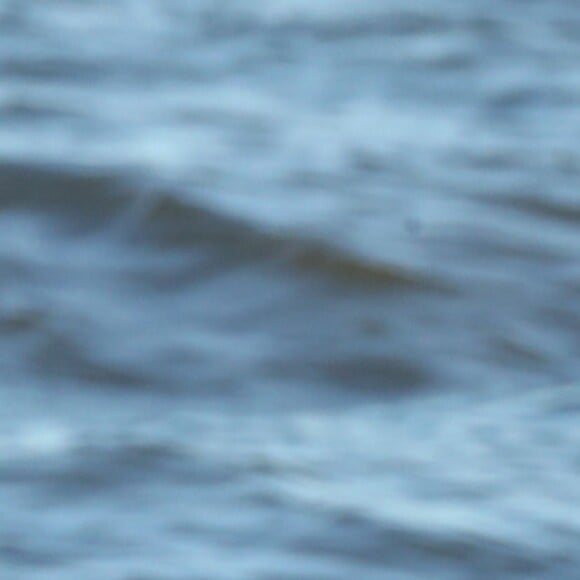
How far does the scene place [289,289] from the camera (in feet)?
16.7

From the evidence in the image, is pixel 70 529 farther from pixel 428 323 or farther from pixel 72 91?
pixel 72 91

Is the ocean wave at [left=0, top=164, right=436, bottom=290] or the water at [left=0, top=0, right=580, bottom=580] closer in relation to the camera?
the water at [left=0, top=0, right=580, bottom=580]

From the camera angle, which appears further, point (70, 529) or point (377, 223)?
point (377, 223)

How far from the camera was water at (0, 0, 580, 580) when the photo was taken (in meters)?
3.84

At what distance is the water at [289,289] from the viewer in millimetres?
3840

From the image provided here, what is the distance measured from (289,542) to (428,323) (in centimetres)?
120

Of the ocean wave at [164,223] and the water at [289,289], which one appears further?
the ocean wave at [164,223]

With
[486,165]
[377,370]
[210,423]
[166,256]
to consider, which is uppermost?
[486,165]

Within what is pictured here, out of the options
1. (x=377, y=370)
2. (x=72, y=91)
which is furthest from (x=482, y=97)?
(x=377, y=370)

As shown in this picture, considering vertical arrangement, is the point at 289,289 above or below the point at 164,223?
below

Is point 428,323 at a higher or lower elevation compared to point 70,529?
higher

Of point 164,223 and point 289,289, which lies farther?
point 164,223

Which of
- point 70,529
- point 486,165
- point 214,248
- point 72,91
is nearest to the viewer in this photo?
point 70,529

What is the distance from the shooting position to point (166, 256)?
17.1ft
